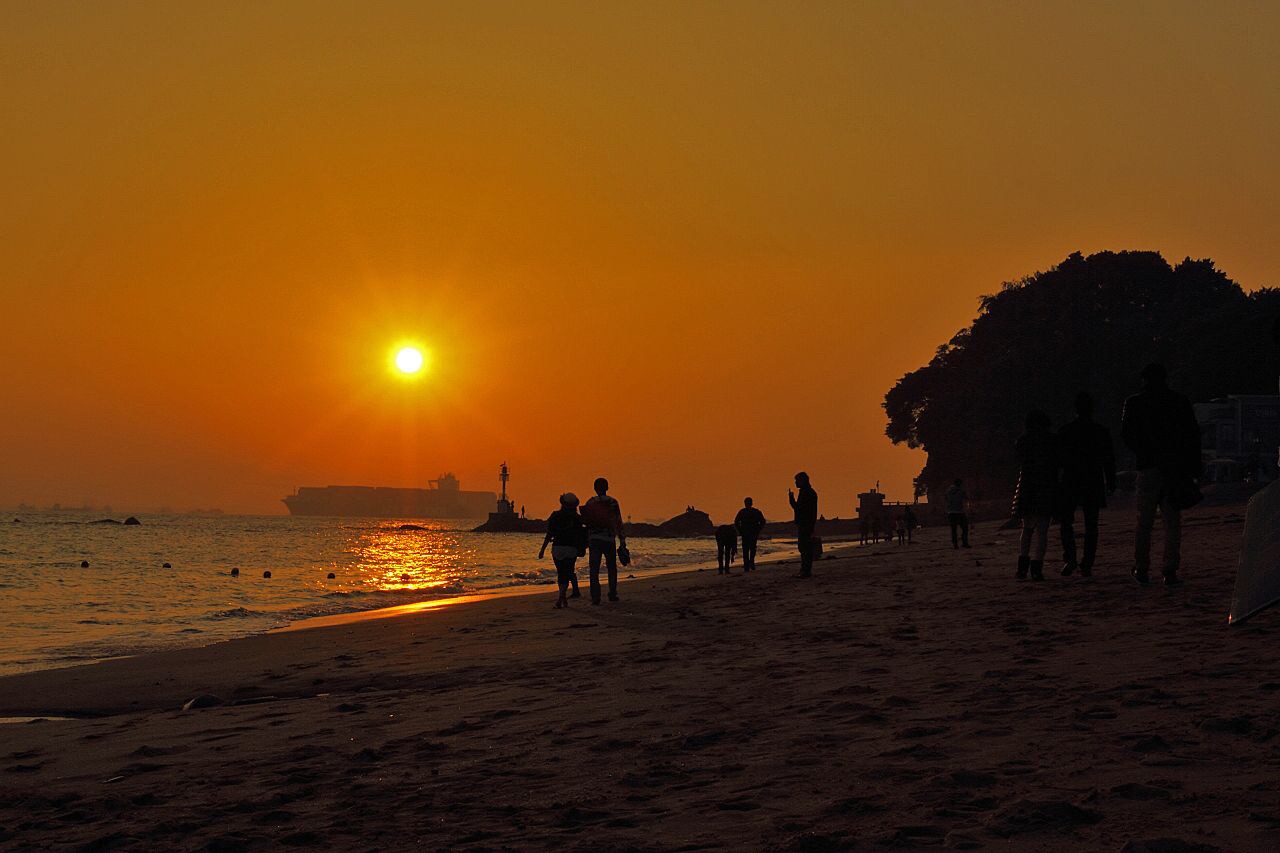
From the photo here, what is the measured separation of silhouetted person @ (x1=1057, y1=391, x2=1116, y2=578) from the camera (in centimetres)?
1439

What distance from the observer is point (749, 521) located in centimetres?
2719

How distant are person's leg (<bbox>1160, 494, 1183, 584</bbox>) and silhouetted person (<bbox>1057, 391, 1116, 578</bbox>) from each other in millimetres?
1918

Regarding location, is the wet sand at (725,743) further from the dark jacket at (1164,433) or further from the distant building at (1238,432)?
the distant building at (1238,432)

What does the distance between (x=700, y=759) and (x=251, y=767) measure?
2645 mm

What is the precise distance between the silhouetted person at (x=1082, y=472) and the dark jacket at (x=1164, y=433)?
1802 millimetres

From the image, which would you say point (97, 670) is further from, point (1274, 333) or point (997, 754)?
point (1274, 333)

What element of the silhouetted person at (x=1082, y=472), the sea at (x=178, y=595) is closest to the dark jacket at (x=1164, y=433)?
the silhouetted person at (x=1082, y=472)

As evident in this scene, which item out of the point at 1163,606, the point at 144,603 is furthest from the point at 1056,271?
the point at 1163,606

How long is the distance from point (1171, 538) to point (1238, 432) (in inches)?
2229

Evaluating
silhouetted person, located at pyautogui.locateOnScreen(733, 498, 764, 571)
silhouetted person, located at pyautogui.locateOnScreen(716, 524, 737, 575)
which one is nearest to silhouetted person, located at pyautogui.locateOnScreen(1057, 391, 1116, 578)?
silhouetted person, located at pyautogui.locateOnScreen(733, 498, 764, 571)

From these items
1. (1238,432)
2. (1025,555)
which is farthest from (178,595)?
(1238,432)

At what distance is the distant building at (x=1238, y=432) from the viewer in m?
59.8

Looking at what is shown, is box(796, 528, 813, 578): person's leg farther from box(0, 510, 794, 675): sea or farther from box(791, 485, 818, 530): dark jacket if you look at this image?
box(0, 510, 794, 675): sea

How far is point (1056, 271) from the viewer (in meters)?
83.1
